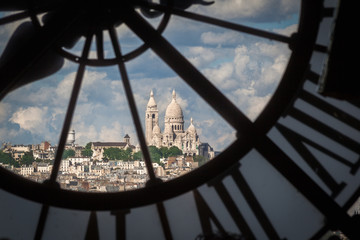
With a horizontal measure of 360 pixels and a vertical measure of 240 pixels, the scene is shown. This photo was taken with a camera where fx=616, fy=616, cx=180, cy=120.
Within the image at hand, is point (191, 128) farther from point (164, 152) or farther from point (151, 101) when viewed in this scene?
point (151, 101)

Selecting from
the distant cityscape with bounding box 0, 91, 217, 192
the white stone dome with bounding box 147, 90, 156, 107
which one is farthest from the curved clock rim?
the white stone dome with bounding box 147, 90, 156, 107

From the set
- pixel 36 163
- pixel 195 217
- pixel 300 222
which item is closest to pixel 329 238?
pixel 300 222

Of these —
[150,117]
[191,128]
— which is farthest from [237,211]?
[150,117]

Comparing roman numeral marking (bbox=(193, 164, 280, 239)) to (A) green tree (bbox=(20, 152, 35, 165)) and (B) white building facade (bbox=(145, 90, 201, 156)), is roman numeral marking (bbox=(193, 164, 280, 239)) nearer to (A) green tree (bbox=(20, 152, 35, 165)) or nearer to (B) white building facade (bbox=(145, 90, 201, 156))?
(A) green tree (bbox=(20, 152, 35, 165))

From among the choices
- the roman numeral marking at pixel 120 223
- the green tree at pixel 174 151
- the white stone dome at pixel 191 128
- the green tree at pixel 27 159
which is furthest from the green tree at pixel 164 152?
the roman numeral marking at pixel 120 223

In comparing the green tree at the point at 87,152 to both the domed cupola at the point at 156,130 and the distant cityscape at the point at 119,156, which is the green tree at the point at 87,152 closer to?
the distant cityscape at the point at 119,156

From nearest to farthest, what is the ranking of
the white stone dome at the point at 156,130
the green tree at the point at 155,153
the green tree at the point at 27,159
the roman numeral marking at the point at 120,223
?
the roman numeral marking at the point at 120,223, the green tree at the point at 27,159, the green tree at the point at 155,153, the white stone dome at the point at 156,130
